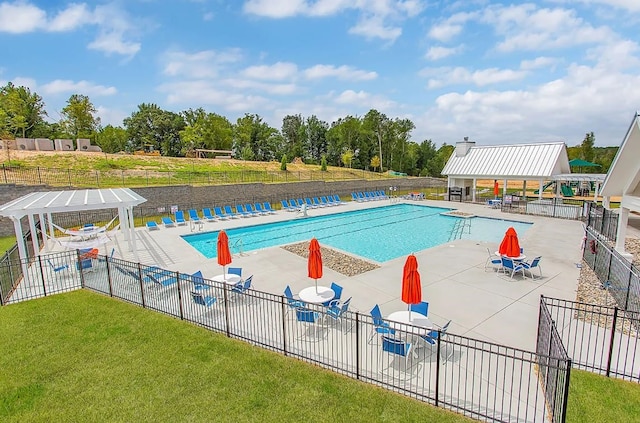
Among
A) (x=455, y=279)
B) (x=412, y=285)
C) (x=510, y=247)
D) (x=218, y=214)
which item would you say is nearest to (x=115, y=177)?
(x=218, y=214)

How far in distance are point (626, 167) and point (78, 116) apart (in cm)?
6402

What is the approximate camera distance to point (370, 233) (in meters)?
20.0

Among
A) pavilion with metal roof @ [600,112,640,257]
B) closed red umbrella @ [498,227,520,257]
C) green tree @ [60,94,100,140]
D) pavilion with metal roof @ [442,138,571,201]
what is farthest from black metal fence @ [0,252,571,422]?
green tree @ [60,94,100,140]

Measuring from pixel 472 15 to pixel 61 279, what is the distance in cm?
1848

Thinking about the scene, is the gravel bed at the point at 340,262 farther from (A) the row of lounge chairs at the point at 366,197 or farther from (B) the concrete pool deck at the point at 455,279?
(A) the row of lounge chairs at the point at 366,197

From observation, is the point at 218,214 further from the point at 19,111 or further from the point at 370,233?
the point at 19,111

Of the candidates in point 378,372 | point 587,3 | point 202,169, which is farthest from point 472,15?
point 202,169

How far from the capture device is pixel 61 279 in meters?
10.8

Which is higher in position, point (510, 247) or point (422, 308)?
point (510, 247)

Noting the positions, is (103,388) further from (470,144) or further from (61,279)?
(470,144)

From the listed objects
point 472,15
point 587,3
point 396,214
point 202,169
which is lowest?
point 396,214

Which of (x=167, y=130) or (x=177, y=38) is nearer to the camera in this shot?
(x=177, y=38)

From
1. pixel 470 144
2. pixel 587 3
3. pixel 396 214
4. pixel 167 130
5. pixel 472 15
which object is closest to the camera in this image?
pixel 587 3

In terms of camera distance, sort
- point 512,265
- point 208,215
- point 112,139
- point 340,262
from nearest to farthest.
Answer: point 512,265, point 340,262, point 208,215, point 112,139
